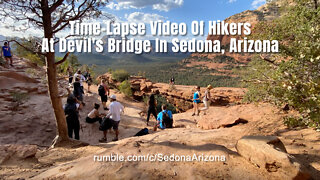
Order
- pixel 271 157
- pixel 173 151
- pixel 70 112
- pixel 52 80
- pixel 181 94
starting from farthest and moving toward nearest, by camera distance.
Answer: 1. pixel 181 94
2. pixel 70 112
3. pixel 52 80
4. pixel 173 151
5. pixel 271 157

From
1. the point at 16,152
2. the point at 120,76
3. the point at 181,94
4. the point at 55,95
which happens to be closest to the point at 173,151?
the point at 16,152

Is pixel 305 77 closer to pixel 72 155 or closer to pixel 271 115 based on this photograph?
pixel 271 115

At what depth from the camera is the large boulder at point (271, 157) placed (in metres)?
2.24

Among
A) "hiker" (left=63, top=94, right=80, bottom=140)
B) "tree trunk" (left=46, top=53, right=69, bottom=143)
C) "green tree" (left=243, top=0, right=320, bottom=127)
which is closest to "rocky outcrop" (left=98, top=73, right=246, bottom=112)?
"green tree" (left=243, top=0, right=320, bottom=127)

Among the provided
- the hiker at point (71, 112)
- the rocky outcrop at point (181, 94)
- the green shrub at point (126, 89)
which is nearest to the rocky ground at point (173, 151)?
the hiker at point (71, 112)

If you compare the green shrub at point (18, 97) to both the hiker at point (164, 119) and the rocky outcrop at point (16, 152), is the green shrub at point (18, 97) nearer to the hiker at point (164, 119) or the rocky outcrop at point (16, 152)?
the rocky outcrop at point (16, 152)

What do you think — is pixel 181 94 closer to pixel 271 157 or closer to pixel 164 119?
pixel 164 119

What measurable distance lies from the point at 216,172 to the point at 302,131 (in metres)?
3.07

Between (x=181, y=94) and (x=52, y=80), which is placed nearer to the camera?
(x=52, y=80)

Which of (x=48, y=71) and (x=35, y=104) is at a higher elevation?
(x=48, y=71)

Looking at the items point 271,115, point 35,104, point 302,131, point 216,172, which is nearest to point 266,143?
point 216,172

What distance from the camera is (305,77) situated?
3.11 metres

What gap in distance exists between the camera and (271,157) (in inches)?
94.7

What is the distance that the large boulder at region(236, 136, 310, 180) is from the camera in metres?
2.24
